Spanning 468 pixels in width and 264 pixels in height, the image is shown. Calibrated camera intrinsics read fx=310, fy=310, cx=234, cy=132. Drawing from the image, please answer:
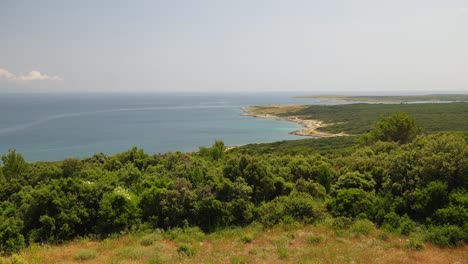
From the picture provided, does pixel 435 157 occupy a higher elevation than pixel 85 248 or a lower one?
higher

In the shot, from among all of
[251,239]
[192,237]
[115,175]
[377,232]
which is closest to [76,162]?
[115,175]

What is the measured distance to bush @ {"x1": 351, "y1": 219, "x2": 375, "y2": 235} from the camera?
11891mm

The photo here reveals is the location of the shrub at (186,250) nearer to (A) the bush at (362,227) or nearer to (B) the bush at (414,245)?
(A) the bush at (362,227)

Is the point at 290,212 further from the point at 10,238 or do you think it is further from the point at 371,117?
the point at 371,117

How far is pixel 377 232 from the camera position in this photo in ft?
39.2

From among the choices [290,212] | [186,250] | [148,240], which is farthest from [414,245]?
[148,240]

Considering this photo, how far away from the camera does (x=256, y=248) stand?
1076cm

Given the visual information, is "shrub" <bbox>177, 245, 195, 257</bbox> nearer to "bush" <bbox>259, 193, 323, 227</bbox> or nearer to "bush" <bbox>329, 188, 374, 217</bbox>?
"bush" <bbox>259, 193, 323, 227</bbox>

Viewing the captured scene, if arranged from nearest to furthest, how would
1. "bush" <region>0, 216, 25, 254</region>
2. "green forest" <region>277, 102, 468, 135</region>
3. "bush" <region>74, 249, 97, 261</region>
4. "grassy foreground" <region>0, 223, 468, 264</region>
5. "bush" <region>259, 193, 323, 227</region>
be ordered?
"grassy foreground" <region>0, 223, 468, 264</region>
"bush" <region>74, 249, 97, 261</region>
"bush" <region>0, 216, 25, 254</region>
"bush" <region>259, 193, 323, 227</region>
"green forest" <region>277, 102, 468, 135</region>

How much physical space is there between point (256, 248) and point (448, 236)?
6.76 metres

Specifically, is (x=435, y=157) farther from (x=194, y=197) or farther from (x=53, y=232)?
(x=53, y=232)

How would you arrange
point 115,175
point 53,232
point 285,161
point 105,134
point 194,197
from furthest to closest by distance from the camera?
point 105,134, point 285,161, point 115,175, point 194,197, point 53,232

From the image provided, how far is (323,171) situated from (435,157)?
569cm

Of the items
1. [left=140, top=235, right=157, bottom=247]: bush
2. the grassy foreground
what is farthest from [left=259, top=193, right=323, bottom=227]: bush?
[left=140, top=235, right=157, bottom=247]: bush
